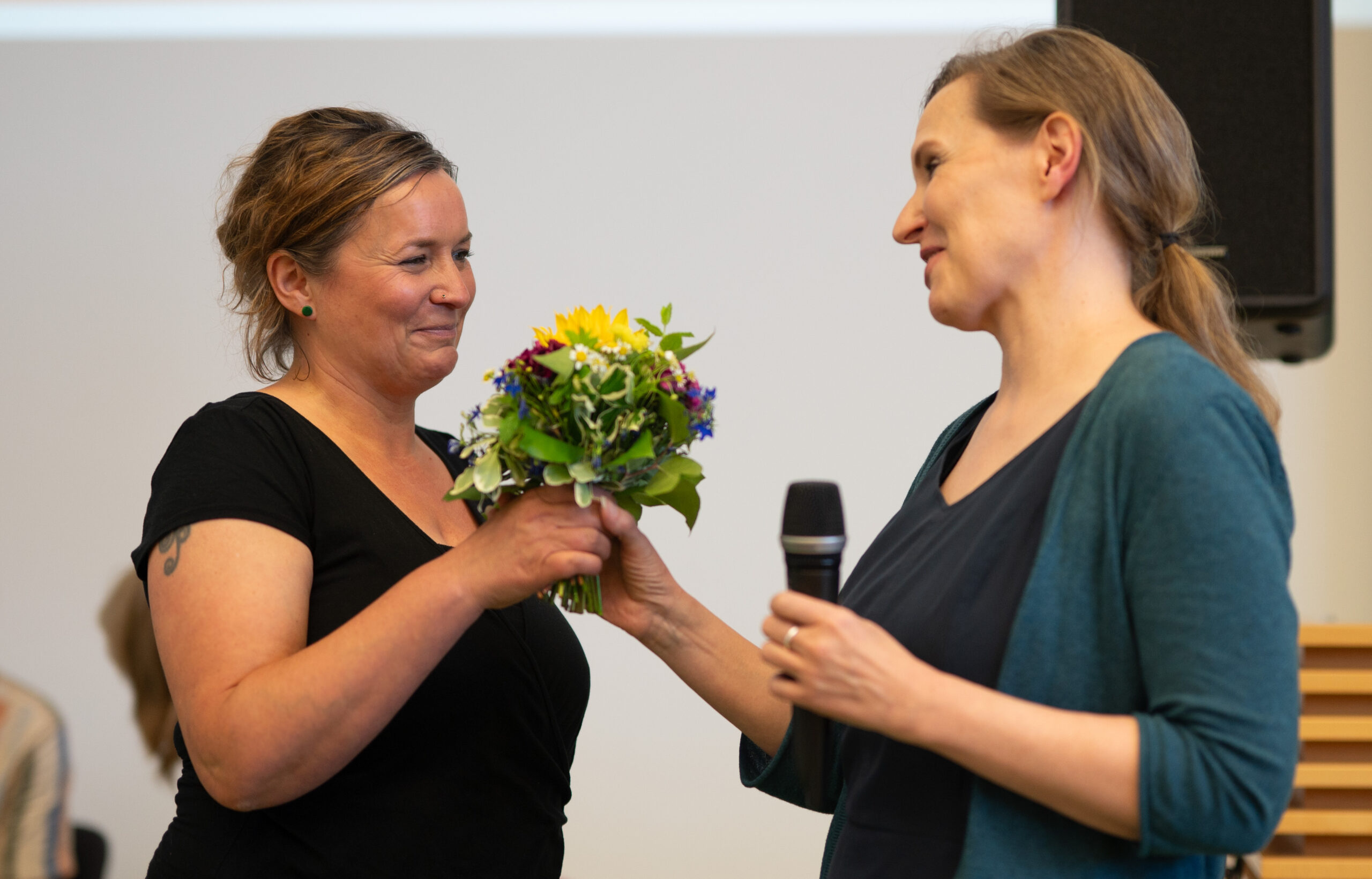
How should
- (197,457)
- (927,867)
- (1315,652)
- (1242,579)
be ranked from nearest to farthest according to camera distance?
(1242,579)
(927,867)
(197,457)
(1315,652)

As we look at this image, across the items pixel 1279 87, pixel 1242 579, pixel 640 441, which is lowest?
pixel 1242 579

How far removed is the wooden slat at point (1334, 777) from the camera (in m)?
2.01

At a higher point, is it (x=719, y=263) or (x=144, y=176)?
(x=144, y=176)

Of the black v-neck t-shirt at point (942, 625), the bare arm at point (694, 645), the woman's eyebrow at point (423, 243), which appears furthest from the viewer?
the woman's eyebrow at point (423, 243)

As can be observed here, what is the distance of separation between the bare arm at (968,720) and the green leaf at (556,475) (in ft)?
1.28

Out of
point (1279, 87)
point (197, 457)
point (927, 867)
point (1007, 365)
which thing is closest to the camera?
point (927, 867)

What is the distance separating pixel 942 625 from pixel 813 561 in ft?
0.51

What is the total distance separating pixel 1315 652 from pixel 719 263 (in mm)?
2017

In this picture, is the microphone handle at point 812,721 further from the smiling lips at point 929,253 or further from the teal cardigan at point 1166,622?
the smiling lips at point 929,253

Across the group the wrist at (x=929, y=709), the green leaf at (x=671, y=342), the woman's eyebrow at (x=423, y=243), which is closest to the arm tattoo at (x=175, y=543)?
the woman's eyebrow at (x=423, y=243)

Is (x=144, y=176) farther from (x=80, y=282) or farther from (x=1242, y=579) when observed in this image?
(x=1242, y=579)

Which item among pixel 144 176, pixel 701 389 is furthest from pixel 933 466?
pixel 144 176

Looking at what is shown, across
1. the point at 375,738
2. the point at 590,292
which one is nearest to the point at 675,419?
the point at 375,738

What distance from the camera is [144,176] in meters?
3.50
